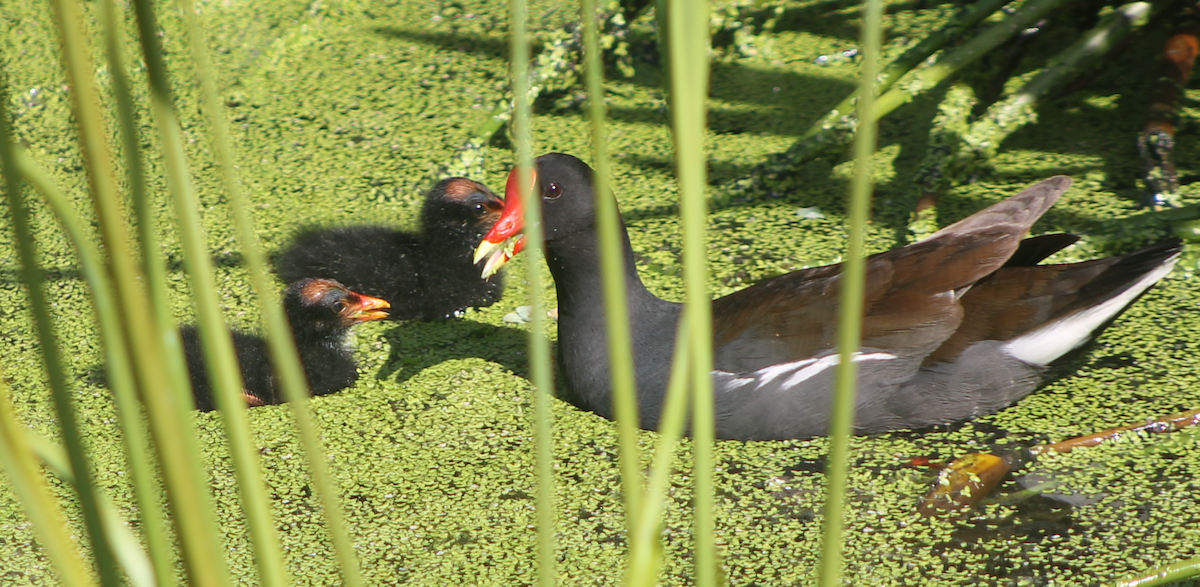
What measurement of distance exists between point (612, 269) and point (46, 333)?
0.29 metres

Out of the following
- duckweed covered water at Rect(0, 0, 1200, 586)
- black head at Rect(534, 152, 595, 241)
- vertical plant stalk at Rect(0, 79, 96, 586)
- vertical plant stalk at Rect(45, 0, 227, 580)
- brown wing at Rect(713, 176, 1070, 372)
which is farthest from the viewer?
black head at Rect(534, 152, 595, 241)

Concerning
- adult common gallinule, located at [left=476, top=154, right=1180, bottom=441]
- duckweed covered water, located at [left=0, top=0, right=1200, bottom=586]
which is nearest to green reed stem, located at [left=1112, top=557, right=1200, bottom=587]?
duckweed covered water, located at [left=0, top=0, right=1200, bottom=586]

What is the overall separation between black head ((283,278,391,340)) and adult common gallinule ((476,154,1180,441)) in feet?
1.54

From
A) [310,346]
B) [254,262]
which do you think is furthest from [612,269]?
[310,346]

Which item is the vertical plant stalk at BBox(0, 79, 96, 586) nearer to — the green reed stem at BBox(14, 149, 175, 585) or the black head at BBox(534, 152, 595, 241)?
the green reed stem at BBox(14, 149, 175, 585)

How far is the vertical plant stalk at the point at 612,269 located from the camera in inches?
23.5

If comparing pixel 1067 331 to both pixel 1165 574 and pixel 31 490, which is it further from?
pixel 31 490

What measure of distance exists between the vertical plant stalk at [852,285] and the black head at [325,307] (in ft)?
5.22

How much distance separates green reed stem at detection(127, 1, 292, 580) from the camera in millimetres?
517

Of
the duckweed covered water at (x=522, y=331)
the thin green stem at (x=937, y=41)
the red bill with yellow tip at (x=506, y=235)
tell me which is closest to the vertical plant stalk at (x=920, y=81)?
the thin green stem at (x=937, y=41)

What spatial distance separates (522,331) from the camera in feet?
7.60

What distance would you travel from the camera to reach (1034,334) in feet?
6.08

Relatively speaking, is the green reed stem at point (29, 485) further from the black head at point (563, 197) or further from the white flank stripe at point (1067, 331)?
the white flank stripe at point (1067, 331)

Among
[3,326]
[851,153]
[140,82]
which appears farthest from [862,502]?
[140,82]
